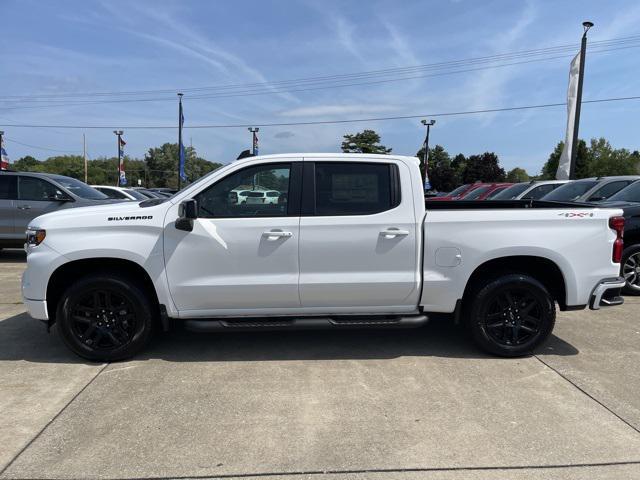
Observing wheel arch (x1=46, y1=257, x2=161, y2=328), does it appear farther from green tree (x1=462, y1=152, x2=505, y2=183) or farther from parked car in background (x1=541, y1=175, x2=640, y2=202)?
green tree (x1=462, y1=152, x2=505, y2=183)

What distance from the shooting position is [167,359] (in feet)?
Result: 15.4

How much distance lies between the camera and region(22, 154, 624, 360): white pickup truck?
4.44 m

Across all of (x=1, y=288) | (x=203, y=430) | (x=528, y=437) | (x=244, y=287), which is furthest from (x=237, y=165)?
(x=1, y=288)

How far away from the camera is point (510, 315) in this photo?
4742 millimetres

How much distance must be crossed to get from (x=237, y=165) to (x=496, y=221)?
2.44 meters

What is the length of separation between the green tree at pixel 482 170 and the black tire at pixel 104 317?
73646 mm

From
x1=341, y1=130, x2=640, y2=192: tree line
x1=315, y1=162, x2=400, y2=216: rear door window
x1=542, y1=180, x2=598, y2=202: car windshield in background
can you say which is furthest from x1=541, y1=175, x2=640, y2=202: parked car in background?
x1=341, y1=130, x2=640, y2=192: tree line

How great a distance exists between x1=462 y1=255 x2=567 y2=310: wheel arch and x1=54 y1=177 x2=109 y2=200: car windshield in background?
8.67 meters

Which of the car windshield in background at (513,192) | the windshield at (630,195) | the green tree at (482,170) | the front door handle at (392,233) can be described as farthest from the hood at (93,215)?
the green tree at (482,170)

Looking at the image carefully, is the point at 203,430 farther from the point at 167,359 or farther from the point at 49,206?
the point at 49,206

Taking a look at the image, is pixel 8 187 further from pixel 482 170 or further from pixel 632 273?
pixel 482 170

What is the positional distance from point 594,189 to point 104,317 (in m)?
9.20

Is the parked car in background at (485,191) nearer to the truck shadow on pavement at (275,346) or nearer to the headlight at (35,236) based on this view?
the truck shadow on pavement at (275,346)

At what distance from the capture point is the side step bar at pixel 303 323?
450cm
